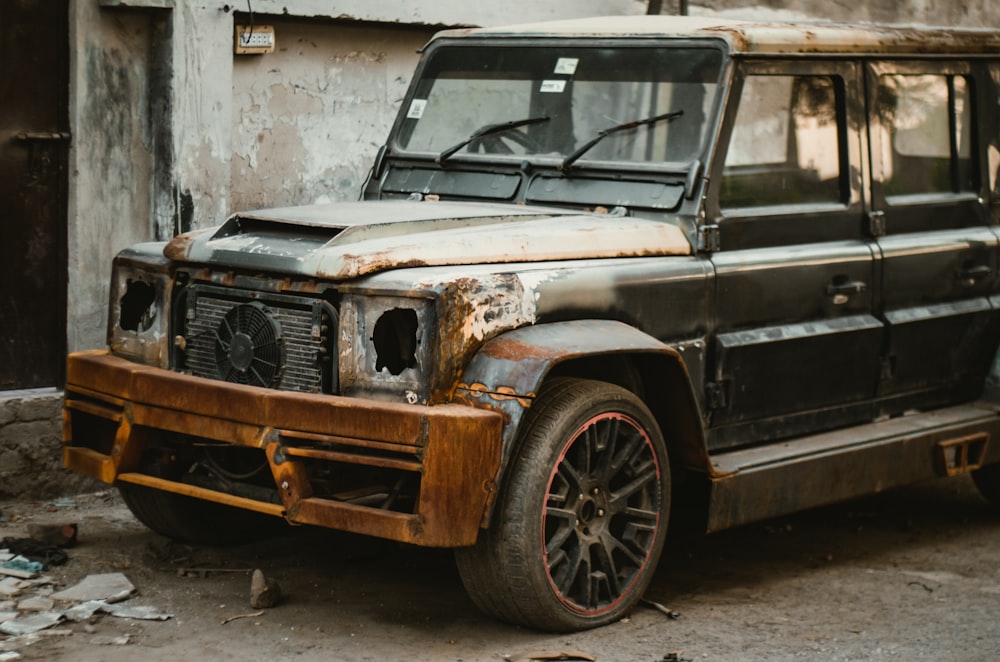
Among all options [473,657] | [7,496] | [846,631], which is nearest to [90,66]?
[7,496]

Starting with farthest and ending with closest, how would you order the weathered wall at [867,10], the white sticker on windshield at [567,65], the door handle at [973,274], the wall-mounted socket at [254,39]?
the weathered wall at [867,10] → the wall-mounted socket at [254,39] → the door handle at [973,274] → the white sticker on windshield at [567,65]

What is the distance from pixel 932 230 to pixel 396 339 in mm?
2639

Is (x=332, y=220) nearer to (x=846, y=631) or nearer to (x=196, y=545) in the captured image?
(x=196, y=545)

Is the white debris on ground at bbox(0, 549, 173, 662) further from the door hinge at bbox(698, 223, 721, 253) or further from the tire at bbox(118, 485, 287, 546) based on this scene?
the door hinge at bbox(698, 223, 721, 253)

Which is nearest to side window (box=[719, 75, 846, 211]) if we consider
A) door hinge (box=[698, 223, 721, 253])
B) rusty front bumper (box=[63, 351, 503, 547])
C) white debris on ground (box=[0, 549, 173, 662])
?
door hinge (box=[698, 223, 721, 253])

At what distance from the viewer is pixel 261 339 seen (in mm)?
4828

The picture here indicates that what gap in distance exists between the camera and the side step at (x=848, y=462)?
5.25 metres

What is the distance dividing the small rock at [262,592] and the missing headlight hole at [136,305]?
97 centimetres

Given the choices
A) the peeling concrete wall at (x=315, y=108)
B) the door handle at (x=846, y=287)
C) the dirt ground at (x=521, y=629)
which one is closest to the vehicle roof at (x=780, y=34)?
the door handle at (x=846, y=287)

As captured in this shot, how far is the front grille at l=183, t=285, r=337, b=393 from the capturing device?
4.67m

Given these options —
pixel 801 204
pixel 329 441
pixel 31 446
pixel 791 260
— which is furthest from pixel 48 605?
pixel 801 204

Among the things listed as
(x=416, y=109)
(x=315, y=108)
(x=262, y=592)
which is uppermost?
(x=315, y=108)

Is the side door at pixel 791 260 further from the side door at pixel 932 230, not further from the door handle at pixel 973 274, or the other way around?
the door handle at pixel 973 274

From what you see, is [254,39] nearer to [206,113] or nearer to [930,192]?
[206,113]
